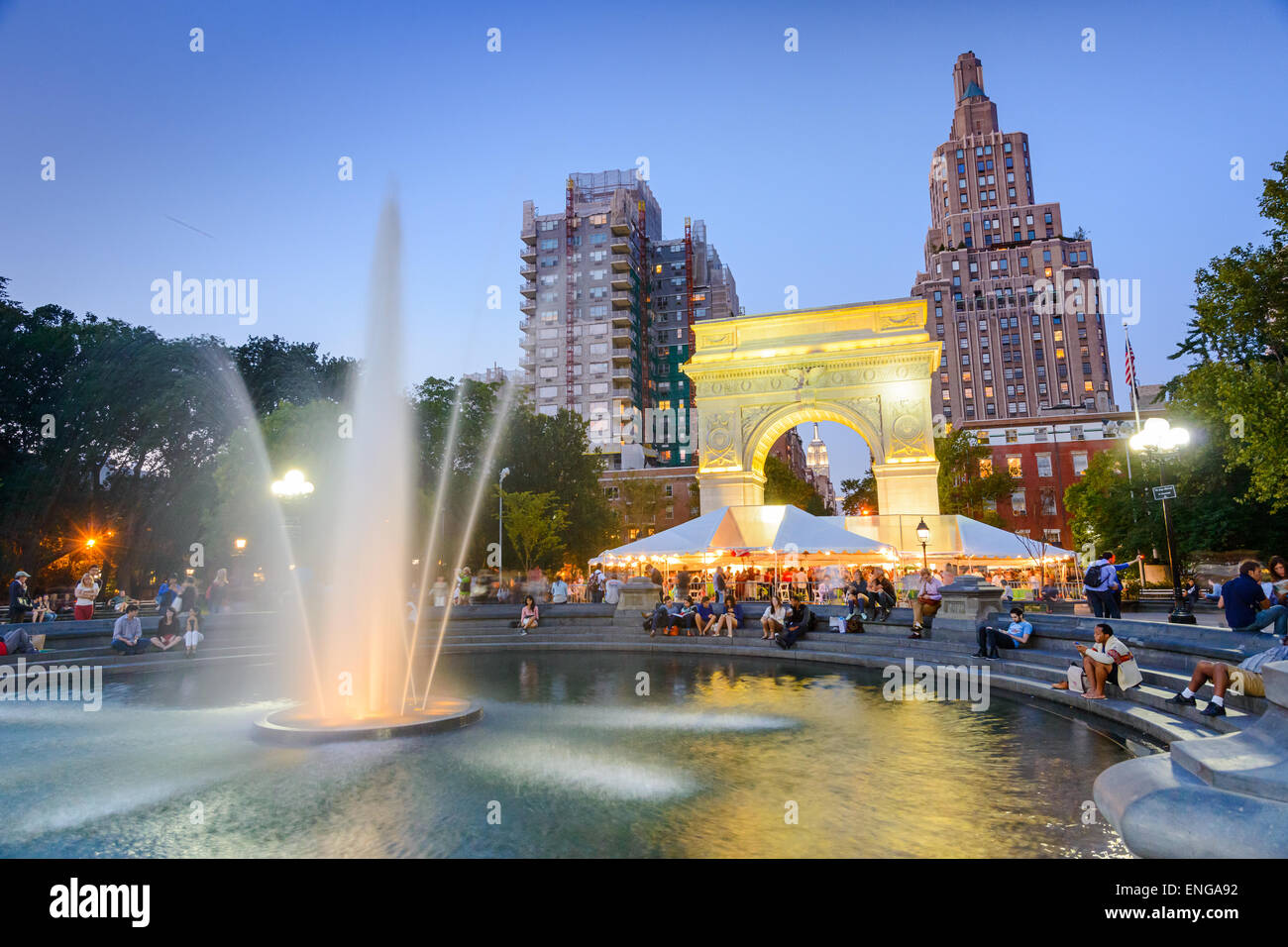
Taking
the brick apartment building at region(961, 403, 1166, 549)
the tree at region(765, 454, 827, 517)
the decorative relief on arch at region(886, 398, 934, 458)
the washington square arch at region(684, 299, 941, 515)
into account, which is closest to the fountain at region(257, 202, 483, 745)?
the washington square arch at region(684, 299, 941, 515)

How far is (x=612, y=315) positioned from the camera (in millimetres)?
91438

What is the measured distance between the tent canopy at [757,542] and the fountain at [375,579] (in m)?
14.0

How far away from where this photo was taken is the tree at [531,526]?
41.0 meters

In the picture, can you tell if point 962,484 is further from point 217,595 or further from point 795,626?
point 217,595

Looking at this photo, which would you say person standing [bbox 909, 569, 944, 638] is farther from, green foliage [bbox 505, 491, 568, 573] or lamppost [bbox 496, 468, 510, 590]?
green foliage [bbox 505, 491, 568, 573]

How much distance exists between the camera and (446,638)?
67.0 ft

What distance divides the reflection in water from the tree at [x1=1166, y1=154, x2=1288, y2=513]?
14220 mm

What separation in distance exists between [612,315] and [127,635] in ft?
258

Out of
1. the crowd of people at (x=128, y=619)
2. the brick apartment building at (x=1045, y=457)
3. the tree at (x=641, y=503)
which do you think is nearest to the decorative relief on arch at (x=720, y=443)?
the crowd of people at (x=128, y=619)
